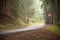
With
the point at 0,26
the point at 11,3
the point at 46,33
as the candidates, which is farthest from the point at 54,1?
the point at 0,26

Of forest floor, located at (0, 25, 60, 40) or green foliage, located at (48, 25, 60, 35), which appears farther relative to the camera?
green foliage, located at (48, 25, 60, 35)

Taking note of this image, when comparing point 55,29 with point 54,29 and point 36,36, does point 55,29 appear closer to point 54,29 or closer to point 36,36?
point 54,29

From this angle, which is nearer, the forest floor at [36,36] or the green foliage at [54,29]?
the forest floor at [36,36]

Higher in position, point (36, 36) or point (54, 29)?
point (54, 29)

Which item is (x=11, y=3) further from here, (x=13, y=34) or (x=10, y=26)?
(x=13, y=34)

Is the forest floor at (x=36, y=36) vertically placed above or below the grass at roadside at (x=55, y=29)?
below

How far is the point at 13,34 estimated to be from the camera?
618 centimetres

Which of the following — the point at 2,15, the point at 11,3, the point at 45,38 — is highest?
the point at 11,3

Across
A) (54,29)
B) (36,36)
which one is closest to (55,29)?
(54,29)

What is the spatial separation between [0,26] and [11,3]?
156 cm

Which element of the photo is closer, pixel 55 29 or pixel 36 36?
pixel 36 36

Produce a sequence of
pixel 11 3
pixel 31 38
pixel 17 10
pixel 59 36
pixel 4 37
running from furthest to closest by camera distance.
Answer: pixel 17 10 → pixel 11 3 → pixel 59 36 → pixel 31 38 → pixel 4 37

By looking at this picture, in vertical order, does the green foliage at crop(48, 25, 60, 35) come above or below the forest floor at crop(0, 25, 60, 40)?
above

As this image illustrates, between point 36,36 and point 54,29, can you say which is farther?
point 54,29
